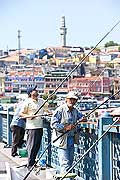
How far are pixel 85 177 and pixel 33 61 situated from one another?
165476mm

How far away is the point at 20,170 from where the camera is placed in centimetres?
624

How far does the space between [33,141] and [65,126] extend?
155cm

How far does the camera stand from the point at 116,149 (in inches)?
213

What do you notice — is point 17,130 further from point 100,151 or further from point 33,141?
point 100,151

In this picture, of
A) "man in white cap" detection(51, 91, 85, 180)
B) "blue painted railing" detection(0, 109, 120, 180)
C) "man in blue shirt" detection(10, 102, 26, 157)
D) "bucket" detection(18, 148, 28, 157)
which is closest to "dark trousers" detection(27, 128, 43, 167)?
"blue painted railing" detection(0, 109, 120, 180)

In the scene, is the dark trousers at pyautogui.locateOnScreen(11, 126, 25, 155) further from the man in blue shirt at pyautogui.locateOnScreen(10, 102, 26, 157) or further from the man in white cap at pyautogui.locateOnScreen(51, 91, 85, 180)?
the man in white cap at pyautogui.locateOnScreen(51, 91, 85, 180)

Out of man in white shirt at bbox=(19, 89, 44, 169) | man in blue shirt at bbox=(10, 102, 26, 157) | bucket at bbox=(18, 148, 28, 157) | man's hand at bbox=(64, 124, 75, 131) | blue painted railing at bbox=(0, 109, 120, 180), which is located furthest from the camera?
bucket at bbox=(18, 148, 28, 157)

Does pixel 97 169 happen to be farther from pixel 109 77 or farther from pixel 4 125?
pixel 109 77

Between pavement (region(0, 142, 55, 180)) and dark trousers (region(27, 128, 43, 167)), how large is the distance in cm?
20

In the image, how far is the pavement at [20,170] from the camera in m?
5.77

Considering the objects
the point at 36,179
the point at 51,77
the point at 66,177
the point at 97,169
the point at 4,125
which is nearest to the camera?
the point at 66,177

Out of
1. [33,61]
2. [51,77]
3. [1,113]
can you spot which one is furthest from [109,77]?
[1,113]

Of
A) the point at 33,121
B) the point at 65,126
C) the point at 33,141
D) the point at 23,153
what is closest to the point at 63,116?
the point at 65,126

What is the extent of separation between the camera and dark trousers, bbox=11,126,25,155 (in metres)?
8.59
